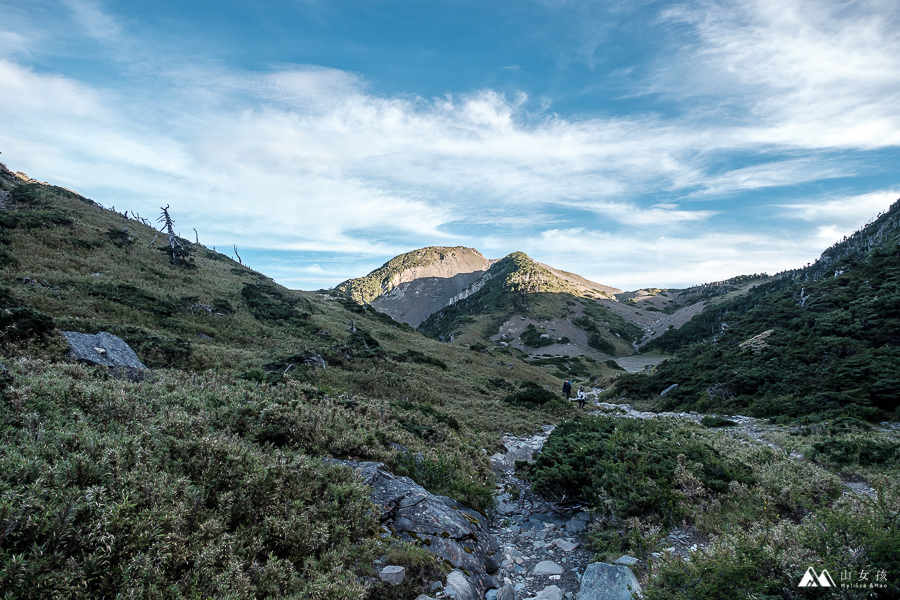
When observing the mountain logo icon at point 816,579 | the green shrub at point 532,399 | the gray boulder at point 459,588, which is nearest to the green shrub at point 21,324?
the gray boulder at point 459,588

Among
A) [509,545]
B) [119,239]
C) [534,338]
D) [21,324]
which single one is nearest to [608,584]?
[509,545]

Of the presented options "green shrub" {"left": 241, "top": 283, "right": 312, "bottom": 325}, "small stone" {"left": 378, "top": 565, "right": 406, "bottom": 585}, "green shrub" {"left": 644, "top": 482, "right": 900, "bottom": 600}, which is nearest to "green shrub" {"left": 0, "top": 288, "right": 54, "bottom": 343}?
"small stone" {"left": 378, "top": 565, "right": 406, "bottom": 585}

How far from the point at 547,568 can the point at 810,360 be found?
2672 cm

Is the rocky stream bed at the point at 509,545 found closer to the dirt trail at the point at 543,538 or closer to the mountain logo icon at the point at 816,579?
the dirt trail at the point at 543,538

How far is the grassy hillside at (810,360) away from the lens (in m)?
18.2

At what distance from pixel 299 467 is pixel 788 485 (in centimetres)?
901

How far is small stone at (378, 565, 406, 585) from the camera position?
4.63 meters

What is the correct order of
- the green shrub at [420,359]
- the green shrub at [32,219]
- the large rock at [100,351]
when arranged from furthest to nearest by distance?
the green shrub at [420,359]
the green shrub at [32,219]
the large rock at [100,351]

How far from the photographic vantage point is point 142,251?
37781 mm

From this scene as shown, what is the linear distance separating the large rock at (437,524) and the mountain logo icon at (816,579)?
372 centimetres

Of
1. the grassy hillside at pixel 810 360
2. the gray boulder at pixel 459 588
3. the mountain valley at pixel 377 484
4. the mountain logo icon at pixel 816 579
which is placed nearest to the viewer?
the mountain valley at pixel 377 484

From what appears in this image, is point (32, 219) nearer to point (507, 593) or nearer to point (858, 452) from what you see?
point (507, 593)

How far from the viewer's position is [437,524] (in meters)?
6.20

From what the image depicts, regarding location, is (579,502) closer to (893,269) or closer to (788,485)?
(788,485)
